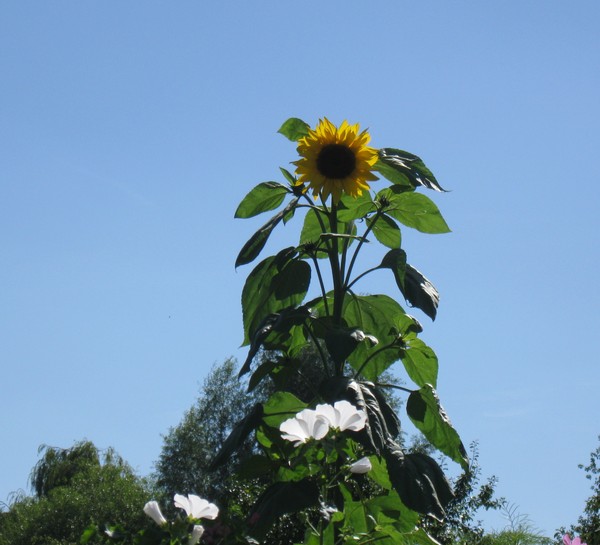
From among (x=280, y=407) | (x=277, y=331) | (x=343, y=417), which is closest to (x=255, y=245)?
(x=277, y=331)

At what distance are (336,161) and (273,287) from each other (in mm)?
590

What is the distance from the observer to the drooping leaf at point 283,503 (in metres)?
3.01

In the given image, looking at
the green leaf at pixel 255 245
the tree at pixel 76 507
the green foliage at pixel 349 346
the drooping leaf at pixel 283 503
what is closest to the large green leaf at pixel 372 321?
the green foliage at pixel 349 346

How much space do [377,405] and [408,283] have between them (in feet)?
1.78

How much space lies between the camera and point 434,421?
3.78m

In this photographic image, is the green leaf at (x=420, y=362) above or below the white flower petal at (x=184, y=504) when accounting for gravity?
above

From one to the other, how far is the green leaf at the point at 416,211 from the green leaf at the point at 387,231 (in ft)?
0.13

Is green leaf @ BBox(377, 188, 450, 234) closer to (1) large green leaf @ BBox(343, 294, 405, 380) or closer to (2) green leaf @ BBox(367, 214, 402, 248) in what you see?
(2) green leaf @ BBox(367, 214, 402, 248)

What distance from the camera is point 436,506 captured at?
3.33 meters

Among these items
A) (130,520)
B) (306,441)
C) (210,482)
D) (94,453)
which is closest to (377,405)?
(306,441)

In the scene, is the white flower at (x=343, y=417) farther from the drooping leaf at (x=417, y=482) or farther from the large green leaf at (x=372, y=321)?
the large green leaf at (x=372, y=321)

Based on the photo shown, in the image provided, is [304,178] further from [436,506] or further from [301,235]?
[436,506]

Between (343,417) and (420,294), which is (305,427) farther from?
(420,294)

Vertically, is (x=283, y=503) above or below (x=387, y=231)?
below
